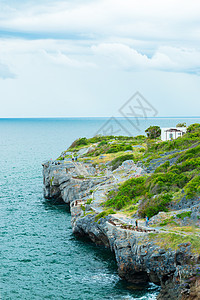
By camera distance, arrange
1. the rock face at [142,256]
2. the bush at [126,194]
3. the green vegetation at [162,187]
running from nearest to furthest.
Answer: the rock face at [142,256] → the green vegetation at [162,187] → the bush at [126,194]

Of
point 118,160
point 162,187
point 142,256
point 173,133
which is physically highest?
point 173,133

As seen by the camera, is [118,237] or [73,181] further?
[73,181]

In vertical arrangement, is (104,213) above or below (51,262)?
above

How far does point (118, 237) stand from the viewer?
37.5m

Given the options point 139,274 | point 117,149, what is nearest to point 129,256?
point 139,274

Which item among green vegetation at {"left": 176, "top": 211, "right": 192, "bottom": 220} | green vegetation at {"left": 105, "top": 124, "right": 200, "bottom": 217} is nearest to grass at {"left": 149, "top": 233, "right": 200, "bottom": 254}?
green vegetation at {"left": 176, "top": 211, "right": 192, "bottom": 220}

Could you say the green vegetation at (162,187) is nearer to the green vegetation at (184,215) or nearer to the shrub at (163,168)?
the shrub at (163,168)

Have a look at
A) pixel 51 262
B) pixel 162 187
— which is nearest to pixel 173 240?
pixel 162 187

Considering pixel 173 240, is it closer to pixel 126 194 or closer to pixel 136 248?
pixel 136 248

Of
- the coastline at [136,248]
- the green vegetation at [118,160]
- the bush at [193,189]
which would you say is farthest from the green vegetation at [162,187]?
the green vegetation at [118,160]

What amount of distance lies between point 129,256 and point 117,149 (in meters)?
56.8

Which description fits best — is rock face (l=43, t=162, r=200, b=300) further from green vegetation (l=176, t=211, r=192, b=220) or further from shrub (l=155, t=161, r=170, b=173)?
shrub (l=155, t=161, r=170, b=173)

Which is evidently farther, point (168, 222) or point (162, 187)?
point (162, 187)

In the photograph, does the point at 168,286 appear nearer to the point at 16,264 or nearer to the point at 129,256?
the point at 129,256
